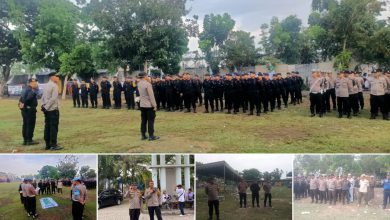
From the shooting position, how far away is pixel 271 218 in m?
4.41

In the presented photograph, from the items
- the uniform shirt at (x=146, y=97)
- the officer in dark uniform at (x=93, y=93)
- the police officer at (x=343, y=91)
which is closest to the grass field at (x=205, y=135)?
the uniform shirt at (x=146, y=97)

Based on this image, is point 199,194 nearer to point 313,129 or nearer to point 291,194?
point 291,194

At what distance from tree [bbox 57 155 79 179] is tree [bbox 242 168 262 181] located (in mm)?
1943

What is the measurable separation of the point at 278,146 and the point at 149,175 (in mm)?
1587

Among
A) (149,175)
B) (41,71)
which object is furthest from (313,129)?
(41,71)

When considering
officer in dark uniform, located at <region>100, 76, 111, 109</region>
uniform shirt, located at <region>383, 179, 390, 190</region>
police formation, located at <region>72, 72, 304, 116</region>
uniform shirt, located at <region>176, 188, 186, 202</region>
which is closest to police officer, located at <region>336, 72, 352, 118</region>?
police formation, located at <region>72, 72, 304, 116</region>

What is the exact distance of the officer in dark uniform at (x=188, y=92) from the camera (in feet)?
29.2

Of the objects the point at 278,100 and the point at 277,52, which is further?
the point at 278,100

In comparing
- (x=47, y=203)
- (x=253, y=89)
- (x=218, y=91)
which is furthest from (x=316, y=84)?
(x=47, y=203)

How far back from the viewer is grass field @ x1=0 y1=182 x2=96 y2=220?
4.34 metres

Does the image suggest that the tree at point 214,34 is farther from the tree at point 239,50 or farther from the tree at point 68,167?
the tree at point 68,167

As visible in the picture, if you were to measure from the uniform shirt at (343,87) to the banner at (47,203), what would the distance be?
6.16m

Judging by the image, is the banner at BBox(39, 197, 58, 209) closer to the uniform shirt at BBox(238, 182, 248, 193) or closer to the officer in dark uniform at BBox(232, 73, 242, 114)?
the uniform shirt at BBox(238, 182, 248, 193)

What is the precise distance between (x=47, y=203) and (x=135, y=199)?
99 cm
